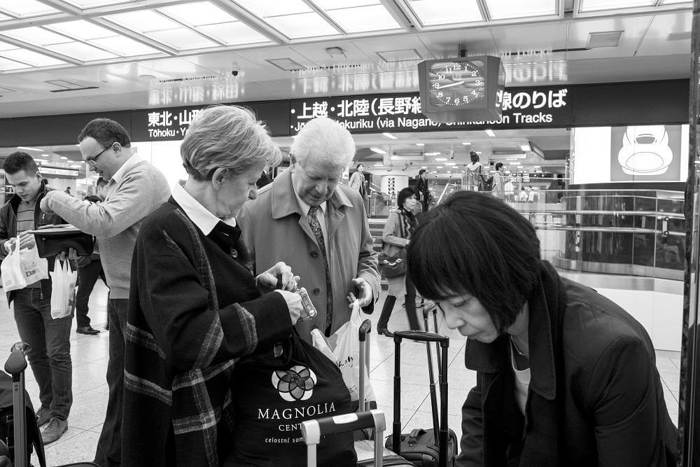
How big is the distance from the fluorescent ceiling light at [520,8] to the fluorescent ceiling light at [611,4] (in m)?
0.28

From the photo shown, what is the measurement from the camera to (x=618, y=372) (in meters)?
1.04

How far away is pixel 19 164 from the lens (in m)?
3.48

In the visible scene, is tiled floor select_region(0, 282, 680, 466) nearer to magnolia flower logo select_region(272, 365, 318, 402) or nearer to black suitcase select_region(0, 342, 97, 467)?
black suitcase select_region(0, 342, 97, 467)

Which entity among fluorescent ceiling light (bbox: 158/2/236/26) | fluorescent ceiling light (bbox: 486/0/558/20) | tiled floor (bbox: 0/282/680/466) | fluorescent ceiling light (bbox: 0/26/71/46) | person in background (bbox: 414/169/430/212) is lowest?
tiled floor (bbox: 0/282/680/466)

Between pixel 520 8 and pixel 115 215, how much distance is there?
4.45 meters

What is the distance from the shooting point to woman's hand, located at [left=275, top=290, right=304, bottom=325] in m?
1.51

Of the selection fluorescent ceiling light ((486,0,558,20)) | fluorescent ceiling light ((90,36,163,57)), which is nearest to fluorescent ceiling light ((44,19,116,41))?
fluorescent ceiling light ((90,36,163,57))

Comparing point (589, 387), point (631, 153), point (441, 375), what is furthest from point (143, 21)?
point (631, 153)

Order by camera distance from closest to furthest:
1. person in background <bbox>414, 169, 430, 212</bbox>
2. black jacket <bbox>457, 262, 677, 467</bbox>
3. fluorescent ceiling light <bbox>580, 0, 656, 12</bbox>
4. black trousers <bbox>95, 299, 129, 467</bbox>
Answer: black jacket <bbox>457, 262, 677, 467</bbox> < black trousers <bbox>95, 299, 129, 467</bbox> < fluorescent ceiling light <bbox>580, 0, 656, 12</bbox> < person in background <bbox>414, 169, 430, 212</bbox>

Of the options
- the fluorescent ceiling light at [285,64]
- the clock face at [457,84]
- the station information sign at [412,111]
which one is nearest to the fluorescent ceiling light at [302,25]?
the fluorescent ceiling light at [285,64]

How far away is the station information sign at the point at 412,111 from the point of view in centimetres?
830

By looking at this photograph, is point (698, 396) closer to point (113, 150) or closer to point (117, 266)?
point (117, 266)

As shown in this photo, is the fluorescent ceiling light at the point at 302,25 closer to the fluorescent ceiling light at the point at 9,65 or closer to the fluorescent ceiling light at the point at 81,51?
the fluorescent ceiling light at the point at 81,51

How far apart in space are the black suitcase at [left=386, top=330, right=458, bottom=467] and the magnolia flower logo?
0.76 metres
